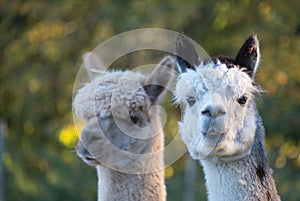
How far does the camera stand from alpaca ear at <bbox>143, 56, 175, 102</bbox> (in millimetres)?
6352

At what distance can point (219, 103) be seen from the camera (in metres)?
4.99

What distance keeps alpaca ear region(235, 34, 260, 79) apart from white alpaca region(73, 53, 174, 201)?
1134 millimetres

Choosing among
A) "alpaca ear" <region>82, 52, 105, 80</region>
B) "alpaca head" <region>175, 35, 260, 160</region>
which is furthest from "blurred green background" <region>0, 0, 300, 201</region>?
"alpaca head" <region>175, 35, 260, 160</region>

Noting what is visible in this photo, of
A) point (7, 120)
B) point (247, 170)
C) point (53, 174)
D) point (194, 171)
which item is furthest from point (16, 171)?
point (247, 170)

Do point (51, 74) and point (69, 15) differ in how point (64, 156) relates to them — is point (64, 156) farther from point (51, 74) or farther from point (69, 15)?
point (69, 15)

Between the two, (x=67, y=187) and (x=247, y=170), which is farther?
(x=67, y=187)

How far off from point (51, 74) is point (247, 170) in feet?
32.0

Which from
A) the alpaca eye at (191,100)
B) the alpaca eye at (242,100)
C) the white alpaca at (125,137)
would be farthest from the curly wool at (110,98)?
the alpaca eye at (242,100)

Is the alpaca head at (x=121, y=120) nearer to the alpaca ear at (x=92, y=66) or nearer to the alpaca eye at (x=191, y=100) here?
the alpaca ear at (x=92, y=66)

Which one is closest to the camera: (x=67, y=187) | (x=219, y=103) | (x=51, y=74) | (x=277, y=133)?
(x=219, y=103)

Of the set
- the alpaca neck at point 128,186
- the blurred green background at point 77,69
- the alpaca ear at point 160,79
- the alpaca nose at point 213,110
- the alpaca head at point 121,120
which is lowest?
the alpaca nose at point 213,110

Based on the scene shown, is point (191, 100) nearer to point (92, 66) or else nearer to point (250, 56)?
point (250, 56)

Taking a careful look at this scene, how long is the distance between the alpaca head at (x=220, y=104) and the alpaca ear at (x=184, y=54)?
5cm

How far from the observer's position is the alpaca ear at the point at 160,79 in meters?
6.35
